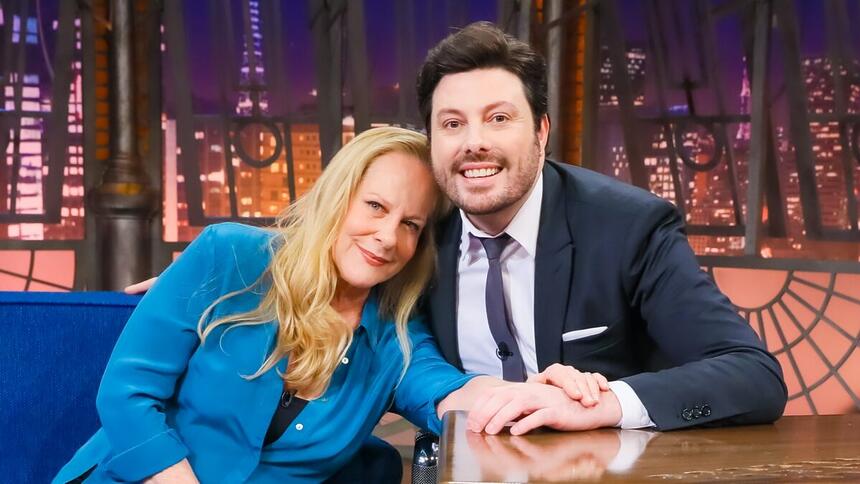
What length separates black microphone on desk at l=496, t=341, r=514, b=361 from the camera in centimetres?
190

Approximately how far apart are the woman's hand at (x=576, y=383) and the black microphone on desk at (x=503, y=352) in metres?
0.43

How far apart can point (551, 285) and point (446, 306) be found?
22 centimetres

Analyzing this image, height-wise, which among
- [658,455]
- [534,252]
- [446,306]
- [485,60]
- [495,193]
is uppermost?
[485,60]

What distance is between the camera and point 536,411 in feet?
4.37

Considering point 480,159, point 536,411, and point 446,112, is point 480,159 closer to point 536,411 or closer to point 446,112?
point 446,112

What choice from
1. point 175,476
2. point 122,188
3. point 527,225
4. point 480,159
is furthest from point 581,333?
point 122,188

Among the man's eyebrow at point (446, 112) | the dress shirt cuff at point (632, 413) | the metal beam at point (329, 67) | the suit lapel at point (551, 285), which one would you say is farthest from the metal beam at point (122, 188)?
the dress shirt cuff at point (632, 413)

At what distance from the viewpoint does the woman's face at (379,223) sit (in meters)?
1.73

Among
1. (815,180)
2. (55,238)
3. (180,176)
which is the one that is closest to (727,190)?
(815,180)

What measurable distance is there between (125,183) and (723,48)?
8.43 ft

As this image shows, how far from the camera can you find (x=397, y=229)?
1.74m

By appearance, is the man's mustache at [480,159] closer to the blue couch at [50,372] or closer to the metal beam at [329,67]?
the blue couch at [50,372]

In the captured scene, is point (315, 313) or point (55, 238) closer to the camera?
point (315, 313)

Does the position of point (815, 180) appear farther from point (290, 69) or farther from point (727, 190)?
point (290, 69)
